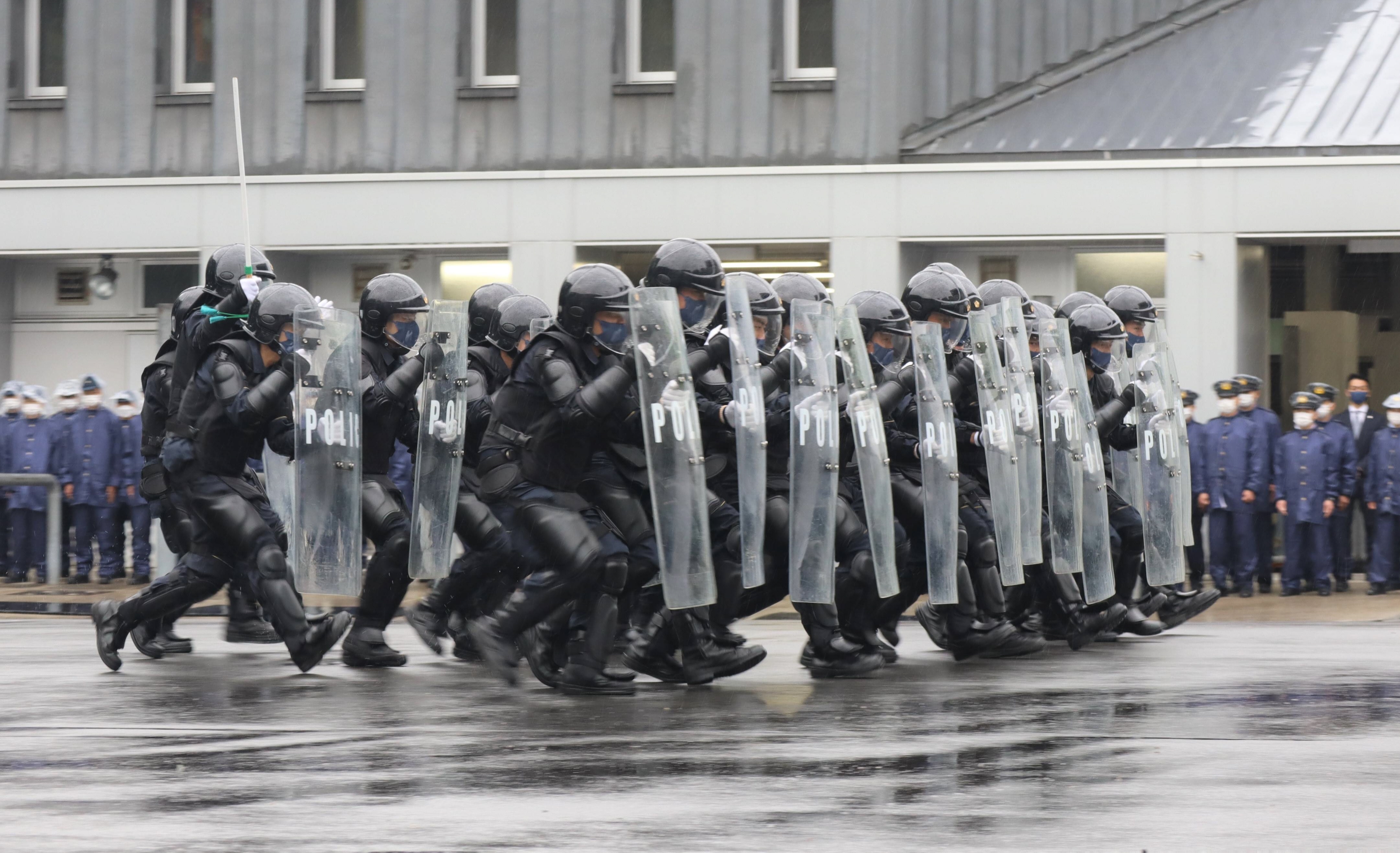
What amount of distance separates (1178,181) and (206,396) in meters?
10.6

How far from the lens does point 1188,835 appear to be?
5605 millimetres

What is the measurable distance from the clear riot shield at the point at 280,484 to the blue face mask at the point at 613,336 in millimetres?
3210

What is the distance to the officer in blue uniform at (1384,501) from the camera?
50.4ft

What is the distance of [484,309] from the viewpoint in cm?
1086

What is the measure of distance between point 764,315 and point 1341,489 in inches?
301

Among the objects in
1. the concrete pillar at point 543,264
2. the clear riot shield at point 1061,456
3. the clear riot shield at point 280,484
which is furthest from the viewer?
the concrete pillar at point 543,264

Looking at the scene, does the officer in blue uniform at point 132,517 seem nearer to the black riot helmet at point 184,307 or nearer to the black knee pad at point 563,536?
the black riot helmet at point 184,307

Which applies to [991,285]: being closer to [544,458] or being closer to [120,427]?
[544,458]

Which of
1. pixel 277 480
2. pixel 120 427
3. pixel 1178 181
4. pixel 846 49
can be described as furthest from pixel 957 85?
pixel 277 480

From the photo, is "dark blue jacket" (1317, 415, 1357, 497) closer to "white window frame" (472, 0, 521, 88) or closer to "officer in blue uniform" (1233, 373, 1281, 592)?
"officer in blue uniform" (1233, 373, 1281, 592)

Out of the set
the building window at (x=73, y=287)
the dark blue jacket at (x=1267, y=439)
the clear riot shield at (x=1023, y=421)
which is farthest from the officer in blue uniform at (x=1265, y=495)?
the building window at (x=73, y=287)

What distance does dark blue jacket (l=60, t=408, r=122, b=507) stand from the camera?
16.5 metres

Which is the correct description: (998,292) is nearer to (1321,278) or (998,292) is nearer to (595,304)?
(595,304)

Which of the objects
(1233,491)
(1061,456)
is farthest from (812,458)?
(1233,491)
